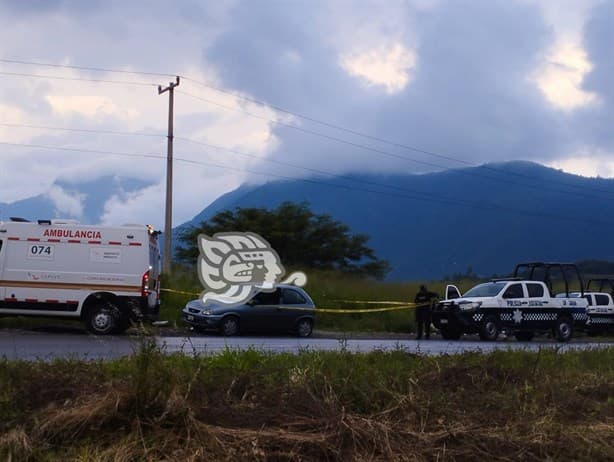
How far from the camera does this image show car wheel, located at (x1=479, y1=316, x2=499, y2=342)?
76.8 feet

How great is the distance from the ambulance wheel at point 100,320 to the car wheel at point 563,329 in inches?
535

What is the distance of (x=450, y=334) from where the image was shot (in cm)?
2417

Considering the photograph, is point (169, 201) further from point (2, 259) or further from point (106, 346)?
point (106, 346)

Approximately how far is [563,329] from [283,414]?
20.3m

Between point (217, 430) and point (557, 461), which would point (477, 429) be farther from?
point (217, 430)

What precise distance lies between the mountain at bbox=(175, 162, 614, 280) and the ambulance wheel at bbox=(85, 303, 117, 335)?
262ft

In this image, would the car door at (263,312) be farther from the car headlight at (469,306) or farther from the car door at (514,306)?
the car door at (514,306)

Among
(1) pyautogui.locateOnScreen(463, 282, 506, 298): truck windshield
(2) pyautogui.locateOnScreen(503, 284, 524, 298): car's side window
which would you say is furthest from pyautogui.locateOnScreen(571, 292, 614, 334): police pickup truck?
(1) pyautogui.locateOnScreen(463, 282, 506, 298): truck windshield

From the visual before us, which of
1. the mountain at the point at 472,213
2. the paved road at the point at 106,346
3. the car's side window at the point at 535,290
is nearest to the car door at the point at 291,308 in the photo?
the paved road at the point at 106,346

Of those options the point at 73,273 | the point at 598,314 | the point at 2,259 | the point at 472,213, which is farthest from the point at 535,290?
the point at 472,213

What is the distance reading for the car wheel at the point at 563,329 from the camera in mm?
24969

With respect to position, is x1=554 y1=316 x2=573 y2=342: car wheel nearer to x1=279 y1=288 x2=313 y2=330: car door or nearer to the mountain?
x1=279 y1=288 x2=313 y2=330: car door

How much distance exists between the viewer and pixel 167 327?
74.7 ft

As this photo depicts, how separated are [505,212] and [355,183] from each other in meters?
23.2
